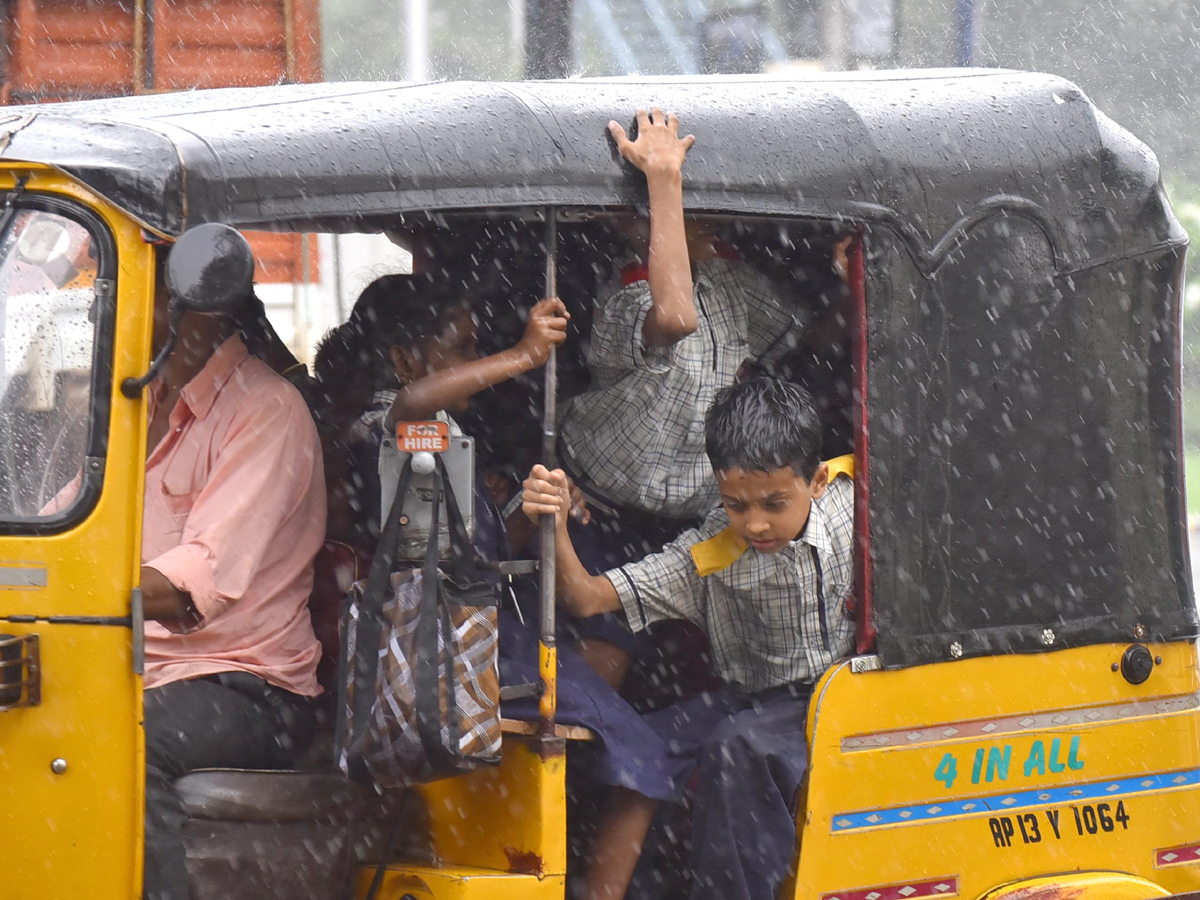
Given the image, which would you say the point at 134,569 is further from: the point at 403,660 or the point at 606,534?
the point at 606,534

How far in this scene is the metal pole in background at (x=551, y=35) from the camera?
31.9 ft

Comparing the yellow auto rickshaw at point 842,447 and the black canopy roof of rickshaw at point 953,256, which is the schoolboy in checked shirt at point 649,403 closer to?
the yellow auto rickshaw at point 842,447

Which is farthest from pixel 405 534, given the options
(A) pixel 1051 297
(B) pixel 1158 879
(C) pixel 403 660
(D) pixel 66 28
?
(D) pixel 66 28

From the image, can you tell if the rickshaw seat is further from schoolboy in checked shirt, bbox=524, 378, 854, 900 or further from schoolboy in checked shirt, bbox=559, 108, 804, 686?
schoolboy in checked shirt, bbox=559, 108, 804, 686

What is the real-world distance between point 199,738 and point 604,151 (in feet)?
4.72

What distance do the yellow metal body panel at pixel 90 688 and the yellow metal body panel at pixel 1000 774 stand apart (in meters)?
1.43

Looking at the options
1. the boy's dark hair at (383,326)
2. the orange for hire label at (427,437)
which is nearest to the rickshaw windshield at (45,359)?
the orange for hire label at (427,437)

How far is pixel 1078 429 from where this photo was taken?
3576mm

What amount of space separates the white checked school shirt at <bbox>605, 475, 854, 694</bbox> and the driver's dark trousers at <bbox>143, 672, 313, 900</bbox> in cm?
79

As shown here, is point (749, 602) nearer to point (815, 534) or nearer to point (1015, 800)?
point (815, 534)

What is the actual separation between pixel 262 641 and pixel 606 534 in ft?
3.16

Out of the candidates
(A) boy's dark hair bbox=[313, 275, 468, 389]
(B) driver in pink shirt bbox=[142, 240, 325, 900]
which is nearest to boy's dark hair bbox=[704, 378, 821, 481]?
(A) boy's dark hair bbox=[313, 275, 468, 389]

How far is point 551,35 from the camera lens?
31.9 feet

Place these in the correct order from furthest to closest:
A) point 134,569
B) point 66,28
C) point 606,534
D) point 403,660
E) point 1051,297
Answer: point 66,28 → point 606,534 → point 1051,297 → point 403,660 → point 134,569
